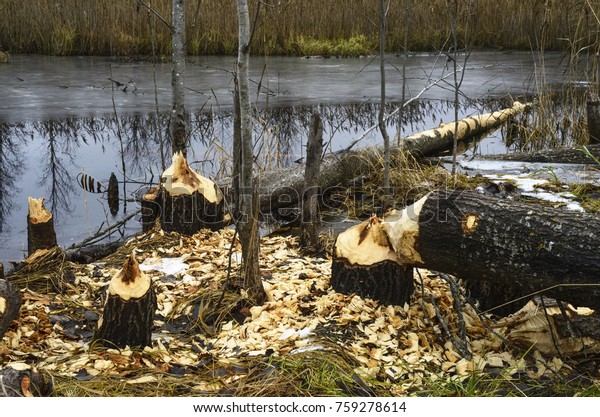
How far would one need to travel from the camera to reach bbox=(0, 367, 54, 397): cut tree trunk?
255 centimetres

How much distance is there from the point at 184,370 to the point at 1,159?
18.2ft

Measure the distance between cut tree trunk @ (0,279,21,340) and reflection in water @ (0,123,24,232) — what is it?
2687mm

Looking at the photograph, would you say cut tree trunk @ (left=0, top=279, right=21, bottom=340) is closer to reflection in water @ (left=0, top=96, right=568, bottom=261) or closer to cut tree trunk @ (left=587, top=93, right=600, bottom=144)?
reflection in water @ (left=0, top=96, right=568, bottom=261)

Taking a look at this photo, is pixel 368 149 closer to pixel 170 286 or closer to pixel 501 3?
pixel 170 286

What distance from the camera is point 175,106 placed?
6281 millimetres

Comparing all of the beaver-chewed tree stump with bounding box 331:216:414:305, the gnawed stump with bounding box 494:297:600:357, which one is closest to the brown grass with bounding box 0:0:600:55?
the beaver-chewed tree stump with bounding box 331:216:414:305

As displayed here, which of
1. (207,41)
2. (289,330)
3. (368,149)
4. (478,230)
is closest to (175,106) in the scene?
(368,149)

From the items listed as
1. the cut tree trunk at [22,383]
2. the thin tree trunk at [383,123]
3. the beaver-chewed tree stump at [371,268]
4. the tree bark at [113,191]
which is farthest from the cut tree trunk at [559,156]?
the cut tree trunk at [22,383]

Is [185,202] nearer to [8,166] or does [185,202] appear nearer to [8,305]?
[8,305]

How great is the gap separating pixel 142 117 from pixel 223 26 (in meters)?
5.99

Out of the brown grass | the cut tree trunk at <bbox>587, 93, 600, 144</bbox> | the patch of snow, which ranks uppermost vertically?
the brown grass

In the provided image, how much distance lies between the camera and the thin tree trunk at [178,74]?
20.3 ft

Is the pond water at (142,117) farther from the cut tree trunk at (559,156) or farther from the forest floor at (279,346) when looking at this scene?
the forest floor at (279,346)

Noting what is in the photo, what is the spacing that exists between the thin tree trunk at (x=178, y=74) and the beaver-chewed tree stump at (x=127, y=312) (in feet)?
9.54
